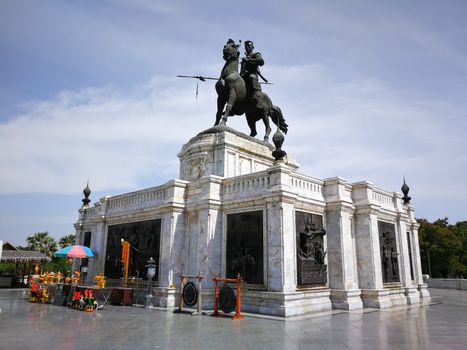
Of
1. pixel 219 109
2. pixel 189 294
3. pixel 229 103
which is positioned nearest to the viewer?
pixel 189 294

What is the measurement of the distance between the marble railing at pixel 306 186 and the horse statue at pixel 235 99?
6.60 metres

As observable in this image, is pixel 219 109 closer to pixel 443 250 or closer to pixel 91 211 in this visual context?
pixel 91 211

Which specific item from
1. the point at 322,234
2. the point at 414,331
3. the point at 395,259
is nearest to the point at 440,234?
the point at 395,259

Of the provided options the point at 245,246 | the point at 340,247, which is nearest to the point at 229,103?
the point at 245,246

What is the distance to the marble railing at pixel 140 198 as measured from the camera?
731 inches

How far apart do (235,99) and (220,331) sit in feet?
46.9

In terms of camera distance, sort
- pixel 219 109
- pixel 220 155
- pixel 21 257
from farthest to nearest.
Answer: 1. pixel 21 257
2. pixel 219 109
3. pixel 220 155

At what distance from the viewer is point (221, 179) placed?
56.9 feet

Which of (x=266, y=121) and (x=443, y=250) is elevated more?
(x=266, y=121)

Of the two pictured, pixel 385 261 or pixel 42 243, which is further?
pixel 42 243

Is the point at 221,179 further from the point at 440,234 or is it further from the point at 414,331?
the point at 440,234

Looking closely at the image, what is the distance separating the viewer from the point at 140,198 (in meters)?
19.8

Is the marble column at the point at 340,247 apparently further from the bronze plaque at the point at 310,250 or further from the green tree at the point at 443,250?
the green tree at the point at 443,250

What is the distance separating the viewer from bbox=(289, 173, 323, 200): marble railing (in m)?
16.1
